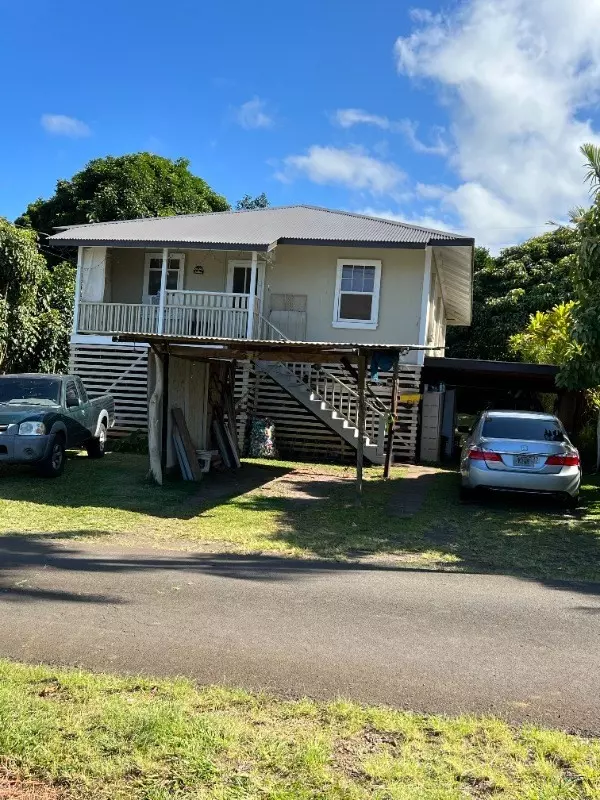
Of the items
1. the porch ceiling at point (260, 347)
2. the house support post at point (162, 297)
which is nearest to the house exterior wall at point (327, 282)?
the house support post at point (162, 297)

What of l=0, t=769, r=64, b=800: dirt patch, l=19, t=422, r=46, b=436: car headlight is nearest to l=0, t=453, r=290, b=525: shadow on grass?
l=19, t=422, r=46, b=436: car headlight

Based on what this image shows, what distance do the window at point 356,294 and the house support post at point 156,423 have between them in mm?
6771

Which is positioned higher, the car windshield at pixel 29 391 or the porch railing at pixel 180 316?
the porch railing at pixel 180 316

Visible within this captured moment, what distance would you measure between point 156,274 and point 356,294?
5453 mm

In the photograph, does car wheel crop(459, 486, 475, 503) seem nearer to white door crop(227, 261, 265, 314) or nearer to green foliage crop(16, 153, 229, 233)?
white door crop(227, 261, 265, 314)

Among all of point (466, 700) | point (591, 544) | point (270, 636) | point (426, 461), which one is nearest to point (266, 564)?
point (270, 636)

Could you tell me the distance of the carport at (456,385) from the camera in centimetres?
1750

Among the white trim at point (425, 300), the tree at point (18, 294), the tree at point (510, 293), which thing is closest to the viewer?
the white trim at point (425, 300)

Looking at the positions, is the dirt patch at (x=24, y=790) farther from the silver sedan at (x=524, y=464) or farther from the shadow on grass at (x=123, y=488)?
the silver sedan at (x=524, y=464)

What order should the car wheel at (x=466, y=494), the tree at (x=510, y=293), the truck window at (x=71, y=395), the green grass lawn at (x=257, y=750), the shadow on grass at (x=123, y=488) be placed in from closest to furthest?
the green grass lawn at (x=257, y=750), the shadow on grass at (x=123, y=488), the car wheel at (x=466, y=494), the truck window at (x=71, y=395), the tree at (x=510, y=293)

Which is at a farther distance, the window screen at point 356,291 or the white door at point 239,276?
the white door at point 239,276

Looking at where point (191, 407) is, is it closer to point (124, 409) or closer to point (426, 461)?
point (124, 409)

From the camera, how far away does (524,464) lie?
10789mm

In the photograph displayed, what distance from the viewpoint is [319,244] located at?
17312mm
